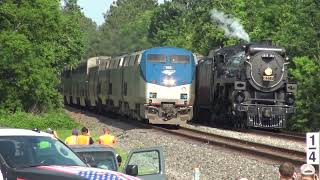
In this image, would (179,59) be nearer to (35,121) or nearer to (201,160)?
A: (35,121)

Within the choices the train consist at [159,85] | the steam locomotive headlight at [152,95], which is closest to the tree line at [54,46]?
the train consist at [159,85]

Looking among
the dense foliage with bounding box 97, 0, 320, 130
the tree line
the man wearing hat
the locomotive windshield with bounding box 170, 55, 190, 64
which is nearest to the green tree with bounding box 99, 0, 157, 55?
the dense foliage with bounding box 97, 0, 320, 130

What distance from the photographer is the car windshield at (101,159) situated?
30.2ft

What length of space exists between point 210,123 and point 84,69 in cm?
1685

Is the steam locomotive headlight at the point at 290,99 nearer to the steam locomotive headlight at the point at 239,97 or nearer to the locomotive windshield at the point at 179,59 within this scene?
the steam locomotive headlight at the point at 239,97

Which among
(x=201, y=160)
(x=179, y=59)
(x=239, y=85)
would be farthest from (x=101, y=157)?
(x=179, y=59)

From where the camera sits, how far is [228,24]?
60.5 meters

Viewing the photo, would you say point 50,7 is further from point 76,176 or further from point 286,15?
point 76,176

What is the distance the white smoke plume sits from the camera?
182 feet

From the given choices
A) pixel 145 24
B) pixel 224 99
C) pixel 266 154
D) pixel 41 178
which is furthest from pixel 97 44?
pixel 41 178

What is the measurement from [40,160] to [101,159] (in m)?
1.54

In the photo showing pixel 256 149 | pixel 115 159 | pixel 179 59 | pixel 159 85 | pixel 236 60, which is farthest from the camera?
pixel 179 59

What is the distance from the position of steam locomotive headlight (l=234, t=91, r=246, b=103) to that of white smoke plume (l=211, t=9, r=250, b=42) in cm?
2392

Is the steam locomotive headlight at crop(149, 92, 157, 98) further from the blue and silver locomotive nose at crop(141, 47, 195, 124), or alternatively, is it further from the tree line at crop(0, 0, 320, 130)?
the tree line at crop(0, 0, 320, 130)
